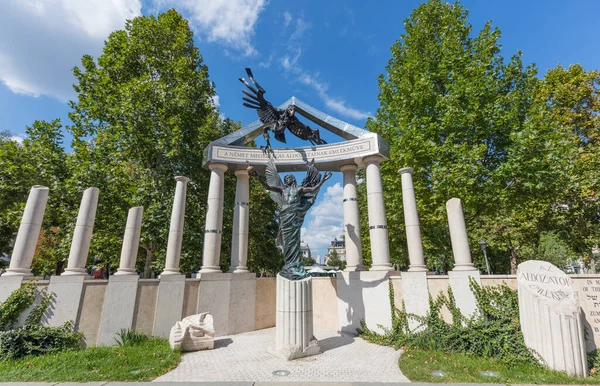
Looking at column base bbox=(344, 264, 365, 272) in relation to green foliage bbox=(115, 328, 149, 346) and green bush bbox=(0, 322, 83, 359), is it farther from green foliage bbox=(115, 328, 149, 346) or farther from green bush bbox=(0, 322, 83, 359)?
green bush bbox=(0, 322, 83, 359)

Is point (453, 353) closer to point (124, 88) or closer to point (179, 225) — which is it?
point (179, 225)

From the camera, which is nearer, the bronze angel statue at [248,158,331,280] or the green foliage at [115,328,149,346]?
the green foliage at [115,328,149,346]

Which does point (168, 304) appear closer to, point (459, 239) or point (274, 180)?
point (274, 180)

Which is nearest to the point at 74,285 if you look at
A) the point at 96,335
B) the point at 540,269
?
the point at 96,335

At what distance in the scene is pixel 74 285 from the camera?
8.24 m

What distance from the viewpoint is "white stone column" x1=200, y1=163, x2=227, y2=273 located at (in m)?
10.6

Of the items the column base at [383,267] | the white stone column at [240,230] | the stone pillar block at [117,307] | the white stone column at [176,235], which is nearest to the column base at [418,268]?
the column base at [383,267]

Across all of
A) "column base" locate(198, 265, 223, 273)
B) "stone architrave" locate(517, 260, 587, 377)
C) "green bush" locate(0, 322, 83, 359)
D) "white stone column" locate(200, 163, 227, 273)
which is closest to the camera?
"stone architrave" locate(517, 260, 587, 377)

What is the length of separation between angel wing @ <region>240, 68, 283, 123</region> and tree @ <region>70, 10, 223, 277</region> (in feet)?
18.3

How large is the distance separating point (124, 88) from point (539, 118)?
20.1m

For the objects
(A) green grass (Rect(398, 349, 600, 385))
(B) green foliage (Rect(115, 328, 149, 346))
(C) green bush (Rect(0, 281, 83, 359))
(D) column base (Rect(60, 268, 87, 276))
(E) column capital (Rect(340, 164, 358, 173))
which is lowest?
(A) green grass (Rect(398, 349, 600, 385))

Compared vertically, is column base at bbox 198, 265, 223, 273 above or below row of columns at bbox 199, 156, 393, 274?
below

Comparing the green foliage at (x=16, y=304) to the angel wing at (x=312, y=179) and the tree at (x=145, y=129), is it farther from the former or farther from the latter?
the angel wing at (x=312, y=179)

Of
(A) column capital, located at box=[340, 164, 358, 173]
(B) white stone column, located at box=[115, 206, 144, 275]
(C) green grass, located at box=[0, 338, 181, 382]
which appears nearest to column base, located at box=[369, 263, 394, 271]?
(A) column capital, located at box=[340, 164, 358, 173]
